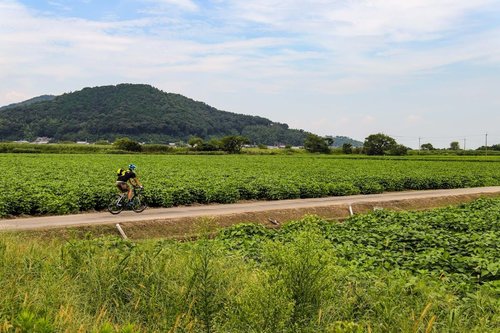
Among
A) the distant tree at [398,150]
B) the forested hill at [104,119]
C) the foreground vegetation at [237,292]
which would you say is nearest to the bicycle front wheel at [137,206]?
the foreground vegetation at [237,292]

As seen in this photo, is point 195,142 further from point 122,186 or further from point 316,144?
point 122,186

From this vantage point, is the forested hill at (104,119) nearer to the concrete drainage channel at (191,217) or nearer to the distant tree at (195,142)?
the distant tree at (195,142)

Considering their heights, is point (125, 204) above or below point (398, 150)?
below

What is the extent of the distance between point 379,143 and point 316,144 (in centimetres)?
1550

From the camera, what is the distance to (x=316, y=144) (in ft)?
365

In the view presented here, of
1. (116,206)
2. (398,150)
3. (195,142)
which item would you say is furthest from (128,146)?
(116,206)

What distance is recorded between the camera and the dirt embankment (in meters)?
15.4

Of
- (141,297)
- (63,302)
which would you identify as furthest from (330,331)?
(63,302)

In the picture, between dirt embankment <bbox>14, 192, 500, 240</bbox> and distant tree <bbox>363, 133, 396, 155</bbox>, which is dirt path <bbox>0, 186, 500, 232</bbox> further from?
distant tree <bbox>363, 133, 396, 155</bbox>

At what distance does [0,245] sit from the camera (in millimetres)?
8602

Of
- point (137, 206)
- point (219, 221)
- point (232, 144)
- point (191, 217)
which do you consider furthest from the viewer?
point (232, 144)

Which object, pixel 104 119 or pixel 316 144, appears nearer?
pixel 316 144

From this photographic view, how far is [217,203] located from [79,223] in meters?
8.93

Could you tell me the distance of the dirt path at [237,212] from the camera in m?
16.8
